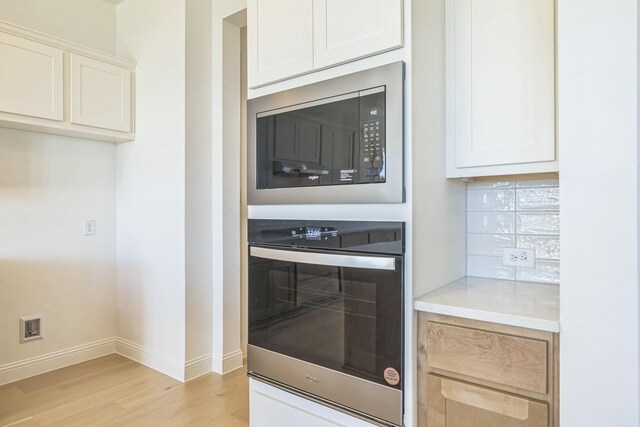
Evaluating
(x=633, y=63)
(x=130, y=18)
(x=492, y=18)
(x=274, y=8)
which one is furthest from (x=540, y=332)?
(x=130, y=18)

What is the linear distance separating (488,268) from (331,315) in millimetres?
824

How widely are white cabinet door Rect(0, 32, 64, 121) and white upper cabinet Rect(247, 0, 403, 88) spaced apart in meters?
1.54

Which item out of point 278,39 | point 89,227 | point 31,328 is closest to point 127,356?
point 31,328

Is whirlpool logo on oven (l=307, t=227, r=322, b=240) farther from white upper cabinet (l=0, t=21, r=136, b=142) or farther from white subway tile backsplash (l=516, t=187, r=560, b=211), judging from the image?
white upper cabinet (l=0, t=21, r=136, b=142)

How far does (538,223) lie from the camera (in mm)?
1693

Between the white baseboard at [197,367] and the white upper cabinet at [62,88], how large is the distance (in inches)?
67.1

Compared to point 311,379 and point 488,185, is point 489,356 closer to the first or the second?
point 311,379

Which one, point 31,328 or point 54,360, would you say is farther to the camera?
point 54,360

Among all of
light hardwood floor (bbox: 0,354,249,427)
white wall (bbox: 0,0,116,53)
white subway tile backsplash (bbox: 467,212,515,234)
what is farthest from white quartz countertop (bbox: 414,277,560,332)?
white wall (bbox: 0,0,116,53)

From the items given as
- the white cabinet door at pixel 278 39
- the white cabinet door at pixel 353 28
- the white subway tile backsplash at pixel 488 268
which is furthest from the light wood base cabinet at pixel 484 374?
the white cabinet door at pixel 278 39

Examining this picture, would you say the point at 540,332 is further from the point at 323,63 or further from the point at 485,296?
the point at 323,63

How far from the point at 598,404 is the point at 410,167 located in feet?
2.81

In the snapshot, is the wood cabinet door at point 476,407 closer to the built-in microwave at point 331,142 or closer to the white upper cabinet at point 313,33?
the built-in microwave at point 331,142

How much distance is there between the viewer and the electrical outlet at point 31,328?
8.57 feet
